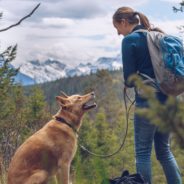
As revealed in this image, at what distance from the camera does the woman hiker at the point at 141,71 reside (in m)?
4.84

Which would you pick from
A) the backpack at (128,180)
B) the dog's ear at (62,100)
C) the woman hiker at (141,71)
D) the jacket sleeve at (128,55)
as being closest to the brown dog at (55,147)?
the dog's ear at (62,100)

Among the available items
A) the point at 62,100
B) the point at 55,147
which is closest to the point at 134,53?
the point at 55,147

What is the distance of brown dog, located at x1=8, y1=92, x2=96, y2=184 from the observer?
17.9 ft

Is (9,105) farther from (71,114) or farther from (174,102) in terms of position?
(174,102)

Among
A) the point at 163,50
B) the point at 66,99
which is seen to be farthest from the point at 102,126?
the point at 163,50

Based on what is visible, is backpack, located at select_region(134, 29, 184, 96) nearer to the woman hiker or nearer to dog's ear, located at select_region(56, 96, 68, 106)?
the woman hiker

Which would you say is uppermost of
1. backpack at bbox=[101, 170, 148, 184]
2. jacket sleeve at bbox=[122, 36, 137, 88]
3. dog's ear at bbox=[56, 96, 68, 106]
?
jacket sleeve at bbox=[122, 36, 137, 88]

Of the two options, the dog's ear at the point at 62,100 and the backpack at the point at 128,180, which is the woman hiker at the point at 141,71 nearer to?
the backpack at the point at 128,180

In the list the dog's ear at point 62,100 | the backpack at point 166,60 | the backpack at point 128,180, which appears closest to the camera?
the backpack at point 128,180

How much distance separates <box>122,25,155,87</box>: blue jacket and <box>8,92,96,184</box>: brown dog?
1131 millimetres

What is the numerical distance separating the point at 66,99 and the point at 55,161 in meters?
1.28

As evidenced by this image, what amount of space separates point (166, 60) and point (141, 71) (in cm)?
38

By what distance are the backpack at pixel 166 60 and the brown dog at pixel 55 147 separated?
1.26m

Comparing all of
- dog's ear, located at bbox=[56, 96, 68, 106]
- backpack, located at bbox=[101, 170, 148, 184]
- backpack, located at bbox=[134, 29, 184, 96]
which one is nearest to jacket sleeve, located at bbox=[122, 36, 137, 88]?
backpack, located at bbox=[134, 29, 184, 96]
